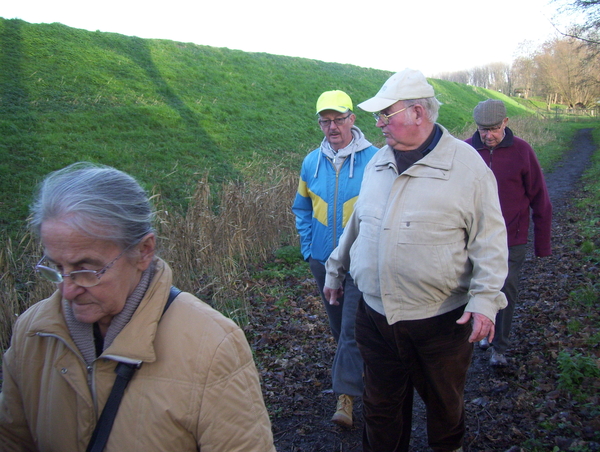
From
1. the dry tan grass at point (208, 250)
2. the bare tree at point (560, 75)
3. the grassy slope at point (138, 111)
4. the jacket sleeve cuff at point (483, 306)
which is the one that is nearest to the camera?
the jacket sleeve cuff at point (483, 306)

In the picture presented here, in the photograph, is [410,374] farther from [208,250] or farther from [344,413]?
[208,250]

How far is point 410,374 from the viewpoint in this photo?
9.33ft

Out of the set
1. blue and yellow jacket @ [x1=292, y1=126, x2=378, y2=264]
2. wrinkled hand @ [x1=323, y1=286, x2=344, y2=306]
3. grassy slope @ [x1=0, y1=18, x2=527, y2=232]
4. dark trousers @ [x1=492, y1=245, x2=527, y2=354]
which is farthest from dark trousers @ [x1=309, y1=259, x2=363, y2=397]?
grassy slope @ [x1=0, y1=18, x2=527, y2=232]

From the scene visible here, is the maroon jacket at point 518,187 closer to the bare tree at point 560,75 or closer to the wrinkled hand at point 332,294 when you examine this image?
the wrinkled hand at point 332,294

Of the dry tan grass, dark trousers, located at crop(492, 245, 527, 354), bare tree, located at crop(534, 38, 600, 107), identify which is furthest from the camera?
bare tree, located at crop(534, 38, 600, 107)

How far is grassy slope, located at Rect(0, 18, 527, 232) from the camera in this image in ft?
39.6

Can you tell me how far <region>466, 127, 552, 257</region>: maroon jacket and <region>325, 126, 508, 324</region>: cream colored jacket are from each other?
6.13 feet

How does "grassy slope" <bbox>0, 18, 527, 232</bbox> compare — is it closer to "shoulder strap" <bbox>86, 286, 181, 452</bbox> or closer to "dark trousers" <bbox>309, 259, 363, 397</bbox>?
"dark trousers" <bbox>309, 259, 363, 397</bbox>

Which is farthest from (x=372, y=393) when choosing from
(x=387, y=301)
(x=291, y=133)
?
(x=291, y=133)

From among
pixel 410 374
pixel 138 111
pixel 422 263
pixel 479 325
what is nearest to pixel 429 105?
pixel 422 263

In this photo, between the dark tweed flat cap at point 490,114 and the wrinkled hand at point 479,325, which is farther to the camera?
the dark tweed flat cap at point 490,114

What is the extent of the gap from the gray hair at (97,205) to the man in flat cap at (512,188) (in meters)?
3.50

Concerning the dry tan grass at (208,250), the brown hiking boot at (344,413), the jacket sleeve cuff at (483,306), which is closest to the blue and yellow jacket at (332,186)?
the brown hiking boot at (344,413)

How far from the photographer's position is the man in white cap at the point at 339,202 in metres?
3.65
